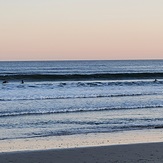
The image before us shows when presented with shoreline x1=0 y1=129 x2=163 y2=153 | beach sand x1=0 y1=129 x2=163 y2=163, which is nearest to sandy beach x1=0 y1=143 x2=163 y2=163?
beach sand x1=0 y1=129 x2=163 y2=163

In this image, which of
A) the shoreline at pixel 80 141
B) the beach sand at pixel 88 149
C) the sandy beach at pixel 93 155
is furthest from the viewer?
the shoreline at pixel 80 141

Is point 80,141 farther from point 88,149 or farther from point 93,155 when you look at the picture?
point 93,155

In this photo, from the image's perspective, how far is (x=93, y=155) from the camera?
988cm

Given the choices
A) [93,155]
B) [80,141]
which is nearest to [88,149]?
[93,155]

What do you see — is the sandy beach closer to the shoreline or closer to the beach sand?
the beach sand

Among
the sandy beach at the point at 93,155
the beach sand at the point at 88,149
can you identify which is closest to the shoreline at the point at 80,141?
the beach sand at the point at 88,149

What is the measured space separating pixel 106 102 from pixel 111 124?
7763 millimetres

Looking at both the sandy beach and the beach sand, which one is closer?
the sandy beach

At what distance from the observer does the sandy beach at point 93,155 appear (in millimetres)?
9352

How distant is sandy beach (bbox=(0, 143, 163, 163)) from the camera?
935cm

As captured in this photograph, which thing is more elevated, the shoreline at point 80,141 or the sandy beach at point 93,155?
the sandy beach at point 93,155

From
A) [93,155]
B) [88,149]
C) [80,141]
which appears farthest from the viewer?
[80,141]

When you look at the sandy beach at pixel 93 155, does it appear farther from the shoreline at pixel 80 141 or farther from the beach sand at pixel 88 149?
the shoreline at pixel 80 141

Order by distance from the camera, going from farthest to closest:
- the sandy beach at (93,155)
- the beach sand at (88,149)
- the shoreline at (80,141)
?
the shoreline at (80,141), the beach sand at (88,149), the sandy beach at (93,155)
